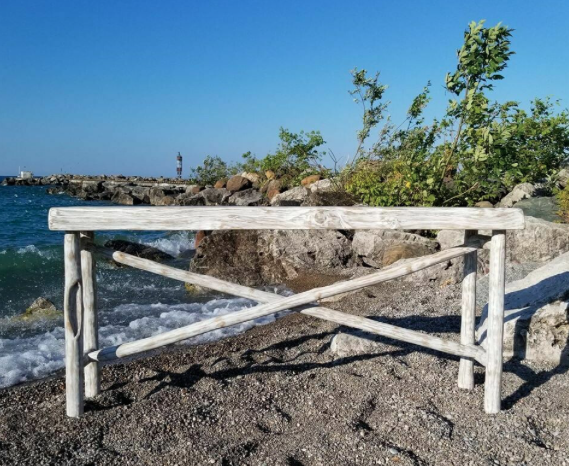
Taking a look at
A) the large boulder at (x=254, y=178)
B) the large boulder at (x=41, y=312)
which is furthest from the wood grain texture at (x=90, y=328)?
the large boulder at (x=254, y=178)

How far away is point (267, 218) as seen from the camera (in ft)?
11.3

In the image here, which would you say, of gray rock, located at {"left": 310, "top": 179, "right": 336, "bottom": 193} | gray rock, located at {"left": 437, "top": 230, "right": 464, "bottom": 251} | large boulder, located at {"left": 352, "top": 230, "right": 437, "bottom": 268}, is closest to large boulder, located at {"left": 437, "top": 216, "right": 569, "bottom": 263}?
gray rock, located at {"left": 437, "top": 230, "right": 464, "bottom": 251}

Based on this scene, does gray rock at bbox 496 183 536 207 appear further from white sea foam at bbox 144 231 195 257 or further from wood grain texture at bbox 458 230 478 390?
white sea foam at bbox 144 231 195 257

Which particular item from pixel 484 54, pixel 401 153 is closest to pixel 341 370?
pixel 484 54

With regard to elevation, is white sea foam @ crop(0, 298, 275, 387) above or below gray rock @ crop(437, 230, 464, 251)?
→ below

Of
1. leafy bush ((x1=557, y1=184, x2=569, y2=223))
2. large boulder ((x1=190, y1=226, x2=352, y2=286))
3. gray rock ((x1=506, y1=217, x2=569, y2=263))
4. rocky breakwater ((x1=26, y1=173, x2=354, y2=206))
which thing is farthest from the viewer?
rocky breakwater ((x1=26, y1=173, x2=354, y2=206))

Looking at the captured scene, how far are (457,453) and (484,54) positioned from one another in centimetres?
814

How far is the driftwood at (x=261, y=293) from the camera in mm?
3449

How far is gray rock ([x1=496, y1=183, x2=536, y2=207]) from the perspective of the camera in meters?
11.2

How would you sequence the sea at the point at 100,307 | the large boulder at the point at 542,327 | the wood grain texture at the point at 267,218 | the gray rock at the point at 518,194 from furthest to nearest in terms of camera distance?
the gray rock at the point at 518,194
the sea at the point at 100,307
the large boulder at the point at 542,327
the wood grain texture at the point at 267,218

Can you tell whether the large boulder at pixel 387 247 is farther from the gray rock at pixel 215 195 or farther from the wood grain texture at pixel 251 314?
the gray rock at pixel 215 195

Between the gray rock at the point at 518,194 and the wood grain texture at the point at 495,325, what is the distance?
26.7 ft

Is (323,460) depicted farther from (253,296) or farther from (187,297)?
(187,297)

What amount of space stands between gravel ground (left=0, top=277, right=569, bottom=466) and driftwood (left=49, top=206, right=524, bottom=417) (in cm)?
29
